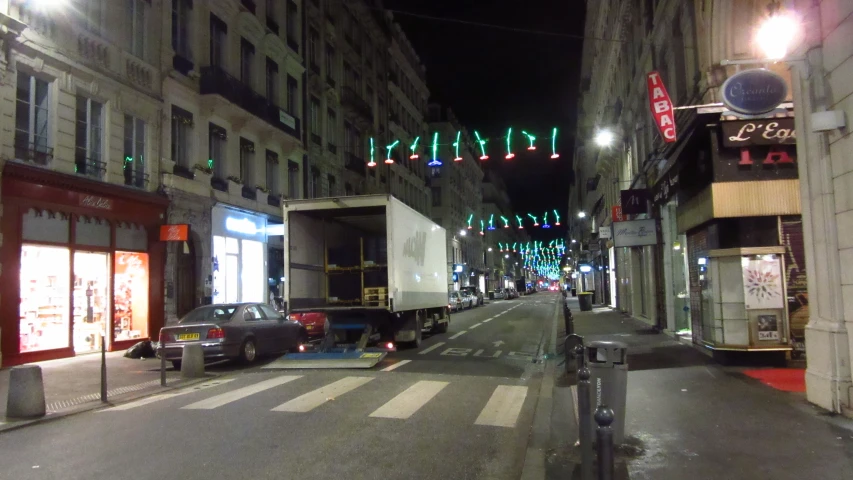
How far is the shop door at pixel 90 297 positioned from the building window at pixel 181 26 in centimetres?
770

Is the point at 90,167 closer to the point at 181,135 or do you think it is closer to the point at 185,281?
the point at 181,135

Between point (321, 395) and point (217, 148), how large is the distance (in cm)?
1532

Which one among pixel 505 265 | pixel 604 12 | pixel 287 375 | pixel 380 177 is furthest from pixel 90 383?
pixel 505 265

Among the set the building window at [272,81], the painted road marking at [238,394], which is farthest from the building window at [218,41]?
the painted road marking at [238,394]

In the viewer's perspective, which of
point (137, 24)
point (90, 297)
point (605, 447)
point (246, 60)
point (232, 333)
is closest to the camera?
point (605, 447)

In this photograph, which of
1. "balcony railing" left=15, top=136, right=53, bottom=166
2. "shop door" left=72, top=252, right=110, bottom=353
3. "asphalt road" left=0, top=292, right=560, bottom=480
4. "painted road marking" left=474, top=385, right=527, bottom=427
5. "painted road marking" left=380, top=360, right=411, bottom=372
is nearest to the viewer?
"asphalt road" left=0, top=292, right=560, bottom=480

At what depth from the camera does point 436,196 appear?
65.3 metres

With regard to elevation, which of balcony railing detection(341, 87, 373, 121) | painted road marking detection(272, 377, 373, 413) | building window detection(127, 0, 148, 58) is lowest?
painted road marking detection(272, 377, 373, 413)

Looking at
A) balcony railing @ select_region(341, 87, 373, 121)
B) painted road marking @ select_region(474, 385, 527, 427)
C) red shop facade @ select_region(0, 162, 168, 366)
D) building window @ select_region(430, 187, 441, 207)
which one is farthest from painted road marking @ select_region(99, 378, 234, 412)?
building window @ select_region(430, 187, 441, 207)

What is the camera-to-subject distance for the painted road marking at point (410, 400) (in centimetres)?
836

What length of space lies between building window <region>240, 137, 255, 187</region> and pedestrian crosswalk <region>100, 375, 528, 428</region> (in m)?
14.2

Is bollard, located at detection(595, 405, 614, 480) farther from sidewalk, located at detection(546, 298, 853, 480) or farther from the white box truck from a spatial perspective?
the white box truck

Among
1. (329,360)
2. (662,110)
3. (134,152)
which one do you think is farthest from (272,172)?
(662,110)

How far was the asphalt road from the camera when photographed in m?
5.92
